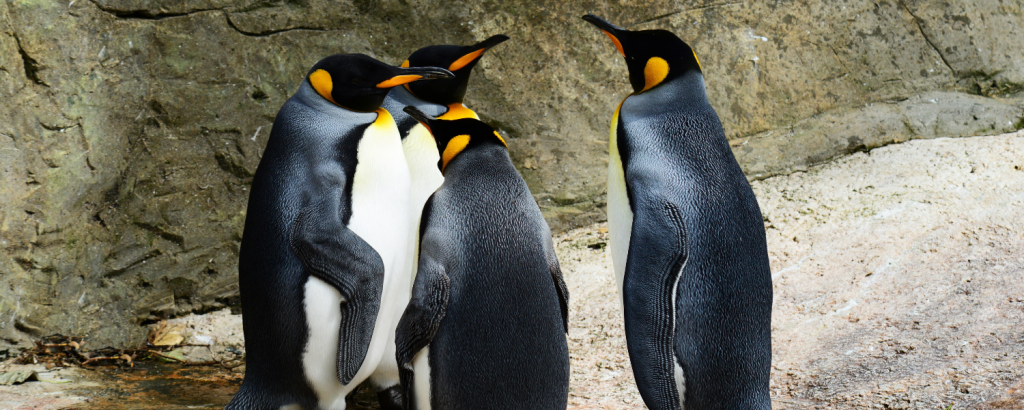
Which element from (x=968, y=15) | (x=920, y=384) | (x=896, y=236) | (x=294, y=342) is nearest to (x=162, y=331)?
(x=294, y=342)

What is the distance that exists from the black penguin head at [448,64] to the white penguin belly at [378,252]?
1.43 feet

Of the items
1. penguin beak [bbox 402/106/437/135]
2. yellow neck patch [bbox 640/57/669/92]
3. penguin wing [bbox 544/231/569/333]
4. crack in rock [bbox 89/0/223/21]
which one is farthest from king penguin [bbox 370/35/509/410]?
crack in rock [bbox 89/0/223/21]

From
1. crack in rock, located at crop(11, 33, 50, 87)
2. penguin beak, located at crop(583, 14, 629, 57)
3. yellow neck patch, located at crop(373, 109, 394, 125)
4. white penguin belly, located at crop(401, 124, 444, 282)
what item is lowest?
white penguin belly, located at crop(401, 124, 444, 282)

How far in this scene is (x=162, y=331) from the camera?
3395mm

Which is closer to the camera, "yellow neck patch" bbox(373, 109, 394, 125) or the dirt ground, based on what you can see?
the dirt ground

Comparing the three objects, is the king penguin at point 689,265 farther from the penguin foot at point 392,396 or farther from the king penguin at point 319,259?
the penguin foot at point 392,396

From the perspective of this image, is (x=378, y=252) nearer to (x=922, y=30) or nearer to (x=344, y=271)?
(x=344, y=271)

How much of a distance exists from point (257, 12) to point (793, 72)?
271 cm

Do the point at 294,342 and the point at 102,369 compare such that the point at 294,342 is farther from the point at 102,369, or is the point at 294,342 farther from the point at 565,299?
the point at 102,369

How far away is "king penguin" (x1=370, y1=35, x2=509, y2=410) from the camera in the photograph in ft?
8.65

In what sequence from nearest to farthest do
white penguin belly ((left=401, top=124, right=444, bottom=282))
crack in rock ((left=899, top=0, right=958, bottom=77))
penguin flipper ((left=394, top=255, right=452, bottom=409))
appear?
penguin flipper ((left=394, top=255, right=452, bottom=409)) < white penguin belly ((left=401, top=124, right=444, bottom=282)) < crack in rock ((left=899, top=0, right=958, bottom=77))

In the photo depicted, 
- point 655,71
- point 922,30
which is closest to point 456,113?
point 655,71

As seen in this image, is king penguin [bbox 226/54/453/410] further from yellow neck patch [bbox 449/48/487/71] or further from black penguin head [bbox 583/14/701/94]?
black penguin head [bbox 583/14/701/94]

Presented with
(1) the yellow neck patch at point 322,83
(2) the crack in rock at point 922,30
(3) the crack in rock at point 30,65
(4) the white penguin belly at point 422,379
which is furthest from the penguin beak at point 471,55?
(2) the crack in rock at point 922,30
